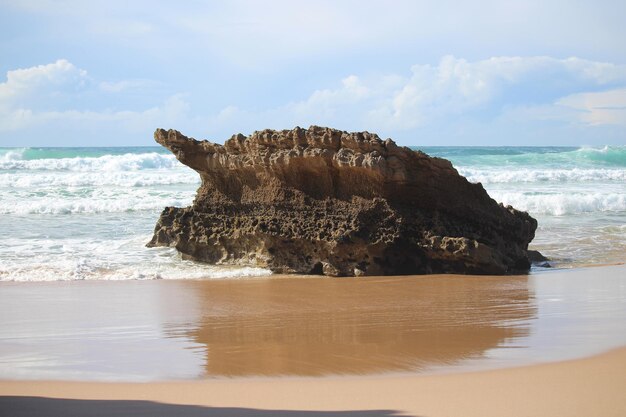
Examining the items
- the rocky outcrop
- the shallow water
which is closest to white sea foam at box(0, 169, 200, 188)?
the rocky outcrop

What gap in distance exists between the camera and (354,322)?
6.32 meters

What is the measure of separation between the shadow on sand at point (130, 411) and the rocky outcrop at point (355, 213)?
14.8 feet

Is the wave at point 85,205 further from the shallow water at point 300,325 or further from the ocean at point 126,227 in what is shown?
the shallow water at point 300,325

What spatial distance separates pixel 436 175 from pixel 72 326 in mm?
4621

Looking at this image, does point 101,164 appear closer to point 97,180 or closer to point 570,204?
point 97,180

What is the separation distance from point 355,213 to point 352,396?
4.44 m

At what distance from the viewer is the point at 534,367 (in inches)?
192

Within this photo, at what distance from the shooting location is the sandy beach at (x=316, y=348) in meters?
4.23

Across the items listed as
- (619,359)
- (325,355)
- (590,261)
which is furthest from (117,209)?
(619,359)

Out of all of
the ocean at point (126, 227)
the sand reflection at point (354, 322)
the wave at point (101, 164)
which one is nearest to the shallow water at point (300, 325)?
the sand reflection at point (354, 322)

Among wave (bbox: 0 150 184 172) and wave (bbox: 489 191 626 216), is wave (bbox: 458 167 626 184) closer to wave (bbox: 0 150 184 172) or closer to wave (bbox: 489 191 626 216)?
wave (bbox: 489 191 626 216)

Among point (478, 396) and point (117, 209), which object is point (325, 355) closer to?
point (478, 396)

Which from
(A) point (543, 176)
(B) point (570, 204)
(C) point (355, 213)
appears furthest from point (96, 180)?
(C) point (355, 213)

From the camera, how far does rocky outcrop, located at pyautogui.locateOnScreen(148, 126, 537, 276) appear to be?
855 centimetres
